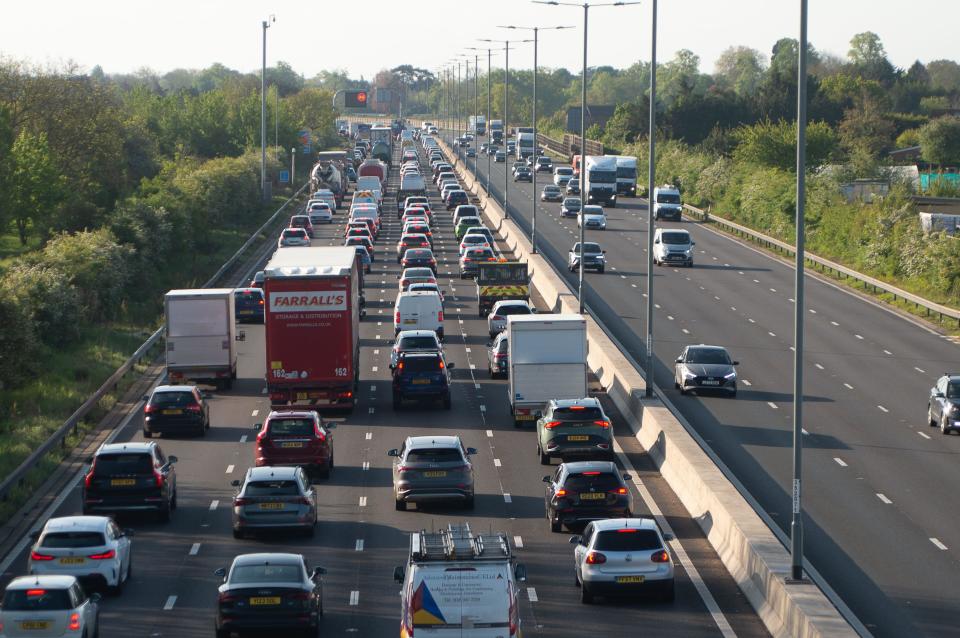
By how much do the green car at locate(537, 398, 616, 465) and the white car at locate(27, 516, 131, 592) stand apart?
1231 centimetres

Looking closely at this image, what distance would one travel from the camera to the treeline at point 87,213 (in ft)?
166

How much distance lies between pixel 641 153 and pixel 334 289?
10991 centimetres

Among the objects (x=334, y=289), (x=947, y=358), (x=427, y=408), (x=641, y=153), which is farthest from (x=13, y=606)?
(x=641, y=153)

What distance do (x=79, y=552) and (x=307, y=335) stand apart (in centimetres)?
1641

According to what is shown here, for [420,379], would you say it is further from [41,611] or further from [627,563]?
[41,611]

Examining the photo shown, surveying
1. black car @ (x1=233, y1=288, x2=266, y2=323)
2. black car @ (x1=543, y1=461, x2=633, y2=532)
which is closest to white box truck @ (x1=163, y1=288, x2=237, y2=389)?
black car @ (x1=233, y1=288, x2=266, y2=323)

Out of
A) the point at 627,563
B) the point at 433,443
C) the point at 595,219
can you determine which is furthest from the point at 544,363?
the point at 595,219

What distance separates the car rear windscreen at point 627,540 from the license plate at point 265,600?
194 inches

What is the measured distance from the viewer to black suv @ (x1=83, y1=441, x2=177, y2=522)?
90.9 ft

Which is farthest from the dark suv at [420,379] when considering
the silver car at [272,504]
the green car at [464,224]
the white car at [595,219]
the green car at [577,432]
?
the white car at [595,219]

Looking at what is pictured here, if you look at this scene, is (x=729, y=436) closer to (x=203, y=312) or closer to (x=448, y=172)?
(x=203, y=312)

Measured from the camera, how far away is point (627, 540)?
22.4 meters

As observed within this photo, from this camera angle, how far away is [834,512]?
94.8 ft

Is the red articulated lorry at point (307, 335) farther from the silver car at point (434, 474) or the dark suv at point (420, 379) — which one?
the silver car at point (434, 474)
